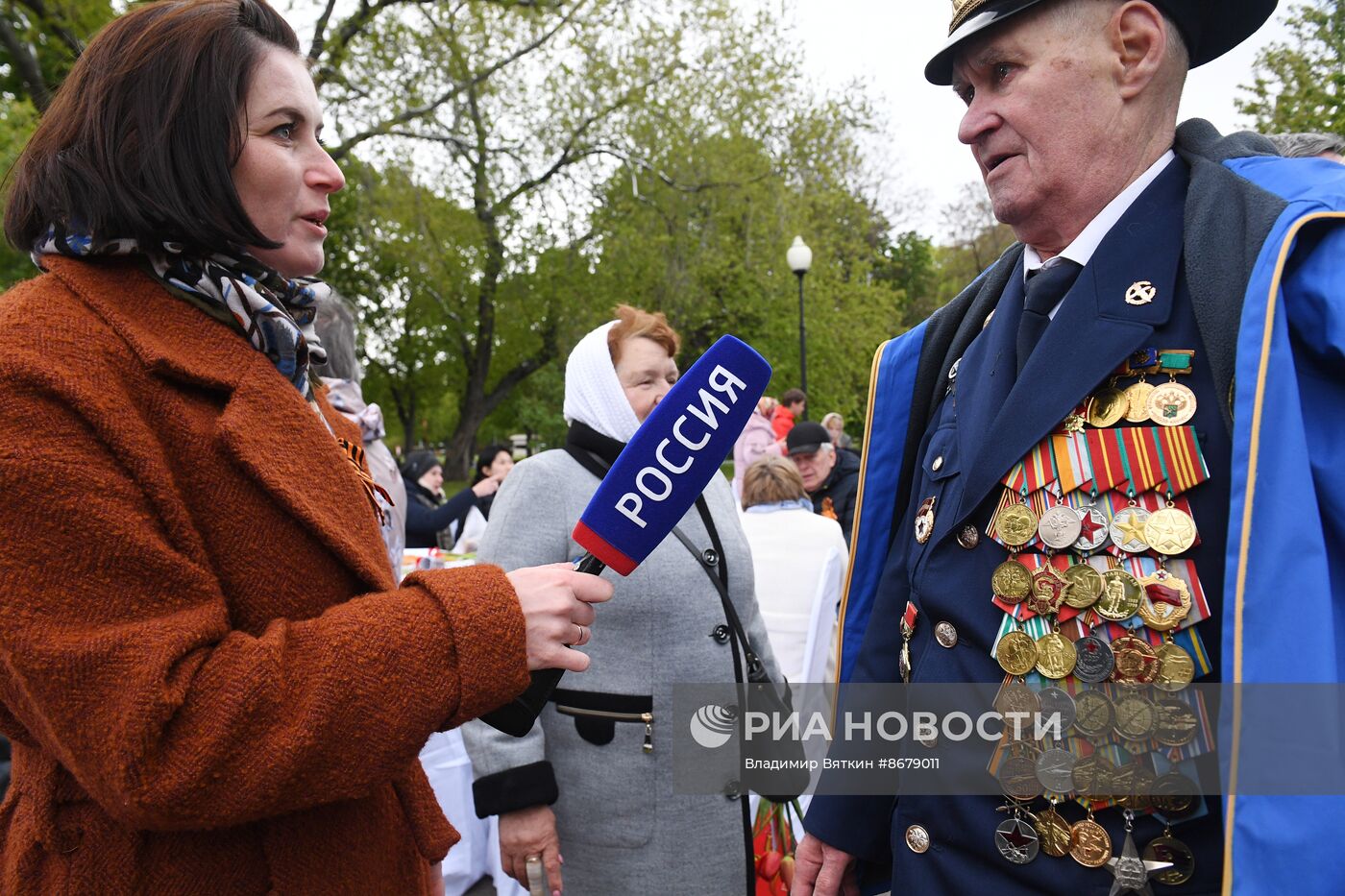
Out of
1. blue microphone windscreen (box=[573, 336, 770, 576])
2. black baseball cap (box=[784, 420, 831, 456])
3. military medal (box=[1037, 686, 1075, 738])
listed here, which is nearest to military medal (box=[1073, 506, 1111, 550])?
military medal (box=[1037, 686, 1075, 738])

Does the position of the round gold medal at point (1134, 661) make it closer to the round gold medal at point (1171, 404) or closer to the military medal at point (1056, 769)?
the military medal at point (1056, 769)

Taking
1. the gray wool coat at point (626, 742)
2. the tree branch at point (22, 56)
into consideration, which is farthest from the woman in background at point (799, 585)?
the tree branch at point (22, 56)

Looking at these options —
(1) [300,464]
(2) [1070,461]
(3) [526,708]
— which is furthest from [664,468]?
(2) [1070,461]

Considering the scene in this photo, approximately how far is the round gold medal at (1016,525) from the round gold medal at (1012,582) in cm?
4

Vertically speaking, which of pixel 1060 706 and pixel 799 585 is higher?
pixel 1060 706

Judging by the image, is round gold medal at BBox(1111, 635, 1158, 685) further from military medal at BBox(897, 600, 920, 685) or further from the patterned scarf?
the patterned scarf

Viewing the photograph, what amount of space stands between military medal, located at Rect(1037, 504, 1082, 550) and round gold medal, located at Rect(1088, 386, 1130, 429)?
0.52ft

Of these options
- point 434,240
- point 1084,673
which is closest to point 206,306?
point 1084,673

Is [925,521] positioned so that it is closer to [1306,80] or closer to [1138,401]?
[1138,401]

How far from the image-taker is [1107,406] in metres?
1.59

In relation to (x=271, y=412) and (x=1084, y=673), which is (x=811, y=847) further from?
(x=271, y=412)

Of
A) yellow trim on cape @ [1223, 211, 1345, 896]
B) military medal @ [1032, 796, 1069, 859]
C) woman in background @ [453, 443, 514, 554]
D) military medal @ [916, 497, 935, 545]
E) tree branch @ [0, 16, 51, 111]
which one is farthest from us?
tree branch @ [0, 16, 51, 111]

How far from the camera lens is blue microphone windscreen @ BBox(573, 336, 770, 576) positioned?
162cm

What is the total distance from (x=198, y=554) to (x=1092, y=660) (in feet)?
4.64
